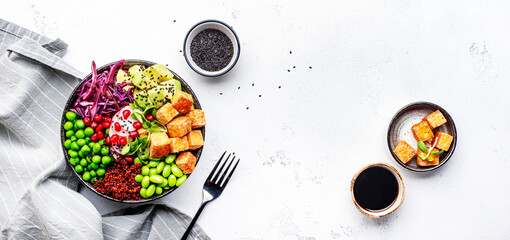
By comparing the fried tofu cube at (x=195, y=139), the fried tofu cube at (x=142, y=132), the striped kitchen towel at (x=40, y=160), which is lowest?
the striped kitchen towel at (x=40, y=160)

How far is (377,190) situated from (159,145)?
1.33 meters

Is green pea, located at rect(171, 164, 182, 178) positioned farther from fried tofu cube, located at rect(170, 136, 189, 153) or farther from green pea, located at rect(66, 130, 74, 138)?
green pea, located at rect(66, 130, 74, 138)

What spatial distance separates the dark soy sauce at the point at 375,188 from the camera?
263cm

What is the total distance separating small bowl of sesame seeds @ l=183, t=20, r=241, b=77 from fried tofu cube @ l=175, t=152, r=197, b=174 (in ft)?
1.62

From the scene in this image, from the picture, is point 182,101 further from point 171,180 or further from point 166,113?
point 171,180

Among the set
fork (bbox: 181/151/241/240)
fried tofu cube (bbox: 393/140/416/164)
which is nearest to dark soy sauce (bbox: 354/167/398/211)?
fried tofu cube (bbox: 393/140/416/164)

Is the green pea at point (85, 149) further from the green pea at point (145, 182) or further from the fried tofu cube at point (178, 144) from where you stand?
the fried tofu cube at point (178, 144)

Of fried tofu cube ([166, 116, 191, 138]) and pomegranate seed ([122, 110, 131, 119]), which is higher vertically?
fried tofu cube ([166, 116, 191, 138])

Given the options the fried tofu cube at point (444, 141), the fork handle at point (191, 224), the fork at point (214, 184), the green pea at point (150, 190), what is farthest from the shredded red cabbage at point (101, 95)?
the fried tofu cube at point (444, 141)

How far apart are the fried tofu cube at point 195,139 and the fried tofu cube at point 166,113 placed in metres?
0.15

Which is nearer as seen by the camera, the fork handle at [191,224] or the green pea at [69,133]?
the green pea at [69,133]

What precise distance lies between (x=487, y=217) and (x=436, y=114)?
834mm

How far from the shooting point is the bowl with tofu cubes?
2.64 m

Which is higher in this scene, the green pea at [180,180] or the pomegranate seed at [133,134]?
the pomegranate seed at [133,134]
